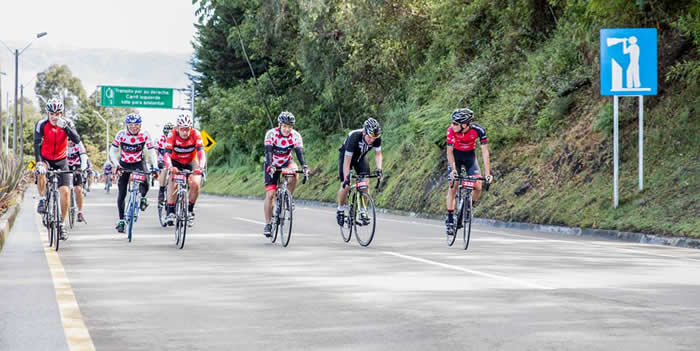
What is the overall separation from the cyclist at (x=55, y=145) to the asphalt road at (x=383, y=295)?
760 mm

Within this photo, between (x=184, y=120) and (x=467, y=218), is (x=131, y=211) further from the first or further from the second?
(x=467, y=218)

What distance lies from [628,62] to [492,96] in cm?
970

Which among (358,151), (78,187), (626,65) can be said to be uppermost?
(626,65)

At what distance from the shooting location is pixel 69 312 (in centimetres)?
764

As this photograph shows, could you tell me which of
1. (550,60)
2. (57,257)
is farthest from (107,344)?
(550,60)

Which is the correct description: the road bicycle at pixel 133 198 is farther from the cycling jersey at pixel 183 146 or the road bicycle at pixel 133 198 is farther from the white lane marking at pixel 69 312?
the white lane marking at pixel 69 312

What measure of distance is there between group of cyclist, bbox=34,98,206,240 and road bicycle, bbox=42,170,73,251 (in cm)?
10

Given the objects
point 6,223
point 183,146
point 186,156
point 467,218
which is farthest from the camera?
point 6,223

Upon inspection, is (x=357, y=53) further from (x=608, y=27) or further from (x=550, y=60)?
(x=608, y=27)

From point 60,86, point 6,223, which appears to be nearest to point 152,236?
point 6,223

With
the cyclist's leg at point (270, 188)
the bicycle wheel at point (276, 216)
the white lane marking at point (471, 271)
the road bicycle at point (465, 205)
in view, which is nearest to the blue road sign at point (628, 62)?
the road bicycle at point (465, 205)

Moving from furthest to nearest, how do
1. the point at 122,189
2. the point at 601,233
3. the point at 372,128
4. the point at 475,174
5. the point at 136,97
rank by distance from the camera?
the point at 136,97, the point at 601,233, the point at 122,189, the point at 475,174, the point at 372,128

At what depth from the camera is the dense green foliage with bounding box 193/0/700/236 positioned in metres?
19.0

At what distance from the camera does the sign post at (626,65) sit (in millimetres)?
18469
